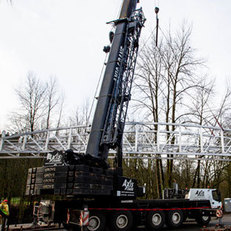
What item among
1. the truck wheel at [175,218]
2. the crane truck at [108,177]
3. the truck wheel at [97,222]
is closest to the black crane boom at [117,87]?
the crane truck at [108,177]

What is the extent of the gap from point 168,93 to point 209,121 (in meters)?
4.63

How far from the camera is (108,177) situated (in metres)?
7.90

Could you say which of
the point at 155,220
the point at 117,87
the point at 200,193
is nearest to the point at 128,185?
the point at 155,220

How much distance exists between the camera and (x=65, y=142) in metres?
15.0

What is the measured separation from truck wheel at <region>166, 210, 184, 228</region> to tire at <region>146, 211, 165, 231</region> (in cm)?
48

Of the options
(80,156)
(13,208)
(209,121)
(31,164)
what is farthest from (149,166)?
(80,156)

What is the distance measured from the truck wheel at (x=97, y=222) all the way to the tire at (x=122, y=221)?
45 cm

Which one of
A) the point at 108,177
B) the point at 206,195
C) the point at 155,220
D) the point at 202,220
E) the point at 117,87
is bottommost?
the point at 202,220

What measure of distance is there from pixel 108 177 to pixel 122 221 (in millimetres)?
2735

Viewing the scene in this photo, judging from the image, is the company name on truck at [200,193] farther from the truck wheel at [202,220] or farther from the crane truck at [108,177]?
the truck wheel at [202,220]

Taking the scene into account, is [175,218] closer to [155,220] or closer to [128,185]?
[155,220]

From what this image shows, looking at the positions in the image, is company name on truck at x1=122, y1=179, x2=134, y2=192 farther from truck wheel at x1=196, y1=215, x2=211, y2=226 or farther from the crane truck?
truck wheel at x1=196, y1=215, x2=211, y2=226

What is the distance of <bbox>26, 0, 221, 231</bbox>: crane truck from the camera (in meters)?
7.45

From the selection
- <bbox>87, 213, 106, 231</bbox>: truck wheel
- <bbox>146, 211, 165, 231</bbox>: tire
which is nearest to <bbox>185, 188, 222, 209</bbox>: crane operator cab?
<bbox>146, 211, 165, 231</bbox>: tire
